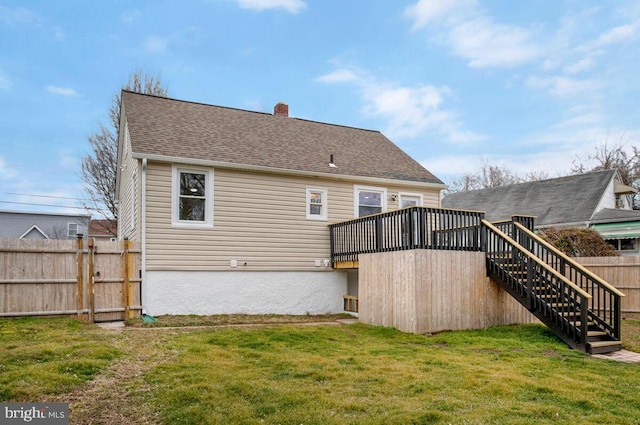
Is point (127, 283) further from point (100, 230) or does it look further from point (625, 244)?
point (100, 230)

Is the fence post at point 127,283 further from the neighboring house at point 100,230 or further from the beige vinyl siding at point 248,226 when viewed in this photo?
the neighboring house at point 100,230

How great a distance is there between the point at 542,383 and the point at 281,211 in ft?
28.4

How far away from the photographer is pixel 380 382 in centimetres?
579

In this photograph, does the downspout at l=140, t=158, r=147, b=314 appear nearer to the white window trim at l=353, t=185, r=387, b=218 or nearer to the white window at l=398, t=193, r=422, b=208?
the white window trim at l=353, t=185, r=387, b=218

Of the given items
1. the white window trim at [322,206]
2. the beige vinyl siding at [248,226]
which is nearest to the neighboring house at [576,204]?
the beige vinyl siding at [248,226]

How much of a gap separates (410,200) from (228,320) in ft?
23.7

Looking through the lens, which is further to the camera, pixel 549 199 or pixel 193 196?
pixel 549 199

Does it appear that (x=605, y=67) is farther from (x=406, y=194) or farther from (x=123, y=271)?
(x=123, y=271)

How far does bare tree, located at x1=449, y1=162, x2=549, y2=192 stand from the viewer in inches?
1570

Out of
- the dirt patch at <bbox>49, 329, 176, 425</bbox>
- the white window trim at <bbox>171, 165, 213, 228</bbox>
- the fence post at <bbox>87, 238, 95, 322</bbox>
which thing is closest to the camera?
the dirt patch at <bbox>49, 329, 176, 425</bbox>

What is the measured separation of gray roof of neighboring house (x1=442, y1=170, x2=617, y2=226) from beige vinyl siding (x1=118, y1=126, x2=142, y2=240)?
1810 centimetres

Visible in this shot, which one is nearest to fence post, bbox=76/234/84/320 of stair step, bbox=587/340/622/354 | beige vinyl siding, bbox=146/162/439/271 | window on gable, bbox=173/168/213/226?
beige vinyl siding, bbox=146/162/439/271

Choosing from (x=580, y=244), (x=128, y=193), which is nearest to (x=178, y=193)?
(x=128, y=193)

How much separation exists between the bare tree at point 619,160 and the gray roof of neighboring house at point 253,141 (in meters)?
23.4
